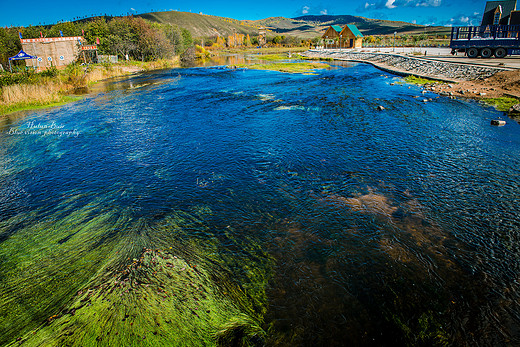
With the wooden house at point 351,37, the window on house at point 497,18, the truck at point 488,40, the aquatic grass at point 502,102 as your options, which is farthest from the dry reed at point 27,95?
the wooden house at point 351,37

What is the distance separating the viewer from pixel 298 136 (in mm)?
16203

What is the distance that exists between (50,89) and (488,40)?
179ft

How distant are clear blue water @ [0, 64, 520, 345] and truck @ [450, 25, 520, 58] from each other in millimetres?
23410

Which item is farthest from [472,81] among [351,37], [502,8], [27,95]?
[351,37]

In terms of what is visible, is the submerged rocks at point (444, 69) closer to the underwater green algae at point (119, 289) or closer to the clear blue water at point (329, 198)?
the clear blue water at point (329, 198)

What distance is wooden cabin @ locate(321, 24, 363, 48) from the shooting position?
93.2m

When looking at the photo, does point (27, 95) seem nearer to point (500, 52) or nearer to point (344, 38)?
point (500, 52)

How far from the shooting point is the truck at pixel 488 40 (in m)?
34.5

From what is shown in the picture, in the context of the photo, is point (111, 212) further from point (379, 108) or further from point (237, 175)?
point (379, 108)

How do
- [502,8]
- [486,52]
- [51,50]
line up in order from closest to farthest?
[486,52] → [502,8] → [51,50]

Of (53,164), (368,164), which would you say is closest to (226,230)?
(368,164)

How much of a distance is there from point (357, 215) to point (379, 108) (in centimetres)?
1567

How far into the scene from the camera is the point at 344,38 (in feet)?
316

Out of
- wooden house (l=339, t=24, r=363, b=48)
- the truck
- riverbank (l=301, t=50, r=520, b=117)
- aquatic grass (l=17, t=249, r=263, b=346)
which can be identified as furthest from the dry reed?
wooden house (l=339, t=24, r=363, b=48)
